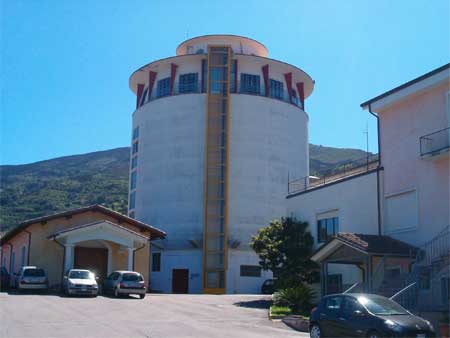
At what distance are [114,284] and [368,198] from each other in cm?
1500

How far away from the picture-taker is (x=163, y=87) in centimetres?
6284

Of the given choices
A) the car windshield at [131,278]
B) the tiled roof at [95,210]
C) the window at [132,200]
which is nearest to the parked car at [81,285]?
the car windshield at [131,278]

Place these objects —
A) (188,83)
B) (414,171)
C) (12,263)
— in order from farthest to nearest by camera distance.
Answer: (188,83) < (12,263) < (414,171)

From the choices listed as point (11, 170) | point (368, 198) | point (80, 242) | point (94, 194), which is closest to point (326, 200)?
point (368, 198)

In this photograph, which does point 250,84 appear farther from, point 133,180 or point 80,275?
point 80,275

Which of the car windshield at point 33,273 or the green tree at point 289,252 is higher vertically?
the green tree at point 289,252

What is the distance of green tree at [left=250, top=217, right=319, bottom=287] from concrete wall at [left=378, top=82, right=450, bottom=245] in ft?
22.2

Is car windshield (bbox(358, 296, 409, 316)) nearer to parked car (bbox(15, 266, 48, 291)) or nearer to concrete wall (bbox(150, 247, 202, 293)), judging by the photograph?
parked car (bbox(15, 266, 48, 291))

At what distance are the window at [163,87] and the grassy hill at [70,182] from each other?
43138 millimetres

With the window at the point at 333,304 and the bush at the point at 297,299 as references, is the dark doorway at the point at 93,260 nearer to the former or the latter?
the bush at the point at 297,299

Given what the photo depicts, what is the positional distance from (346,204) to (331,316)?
15429 millimetres

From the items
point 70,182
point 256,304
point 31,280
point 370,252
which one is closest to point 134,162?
point 31,280

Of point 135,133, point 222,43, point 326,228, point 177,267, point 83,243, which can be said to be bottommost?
point 177,267

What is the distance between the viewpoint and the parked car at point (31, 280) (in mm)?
36000
